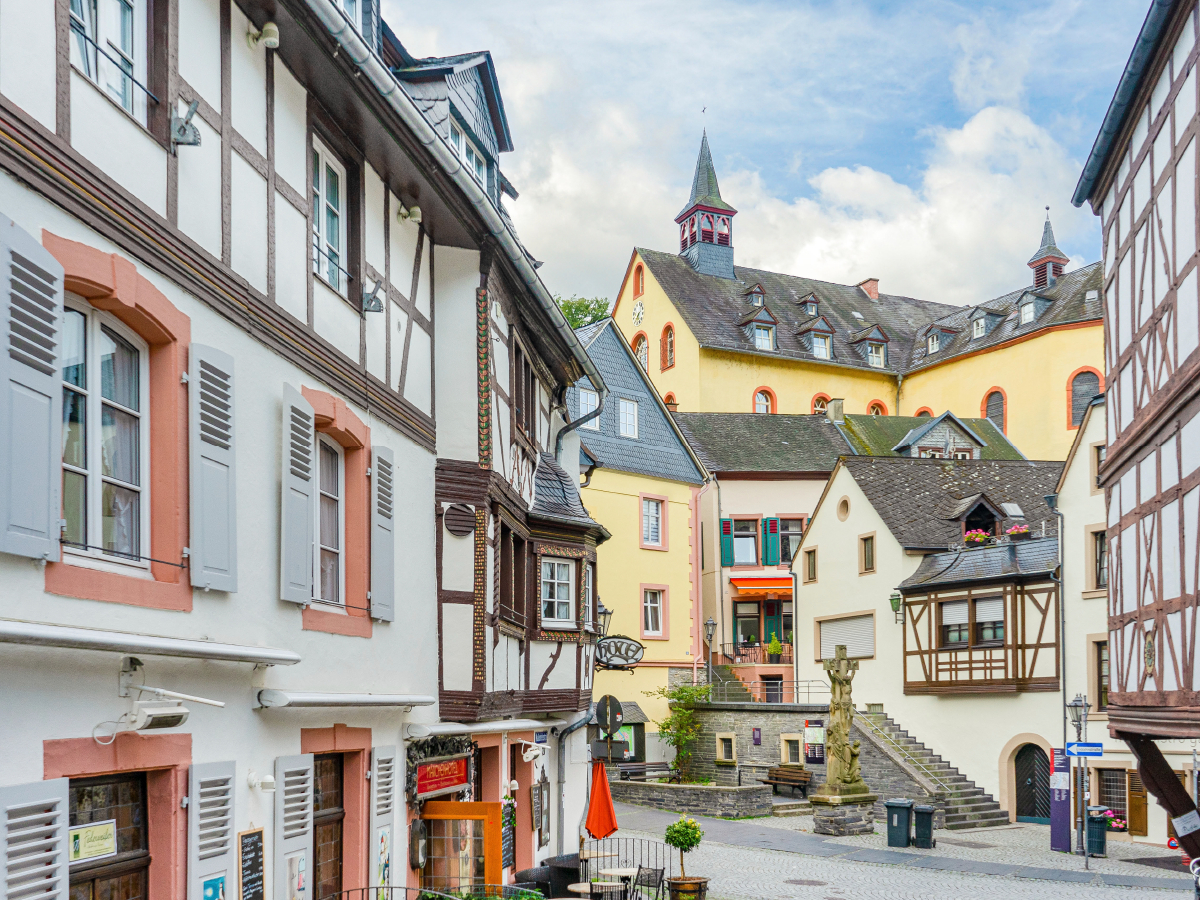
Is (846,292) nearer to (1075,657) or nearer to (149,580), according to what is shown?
(1075,657)

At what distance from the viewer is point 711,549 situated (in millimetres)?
43375

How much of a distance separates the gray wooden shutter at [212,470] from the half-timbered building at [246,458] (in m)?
0.02

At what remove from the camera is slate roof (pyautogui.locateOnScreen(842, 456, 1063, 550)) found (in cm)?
3447

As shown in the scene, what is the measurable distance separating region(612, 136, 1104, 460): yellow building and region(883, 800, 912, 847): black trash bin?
26705 mm

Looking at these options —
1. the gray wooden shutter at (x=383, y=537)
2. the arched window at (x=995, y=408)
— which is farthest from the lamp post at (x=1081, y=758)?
the arched window at (x=995, y=408)

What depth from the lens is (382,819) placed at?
1157 centimetres

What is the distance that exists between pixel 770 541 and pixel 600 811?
25414 mm

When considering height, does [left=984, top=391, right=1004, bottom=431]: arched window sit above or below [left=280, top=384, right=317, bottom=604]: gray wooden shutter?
above

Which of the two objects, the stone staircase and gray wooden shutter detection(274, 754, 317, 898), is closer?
gray wooden shutter detection(274, 754, 317, 898)

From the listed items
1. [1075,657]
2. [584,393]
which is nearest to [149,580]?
[1075,657]

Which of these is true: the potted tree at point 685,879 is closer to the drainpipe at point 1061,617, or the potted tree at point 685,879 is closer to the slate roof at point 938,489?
the drainpipe at point 1061,617

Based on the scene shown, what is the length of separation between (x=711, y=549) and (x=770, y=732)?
965 cm

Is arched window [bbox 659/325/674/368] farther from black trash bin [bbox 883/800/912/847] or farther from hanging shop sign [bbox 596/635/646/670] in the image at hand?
hanging shop sign [bbox 596/635/646/670]

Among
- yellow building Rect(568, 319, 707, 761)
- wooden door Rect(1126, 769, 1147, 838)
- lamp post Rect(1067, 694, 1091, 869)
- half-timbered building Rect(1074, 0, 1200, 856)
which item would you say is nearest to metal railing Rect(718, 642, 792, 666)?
yellow building Rect(568, 319, 707, 761)
